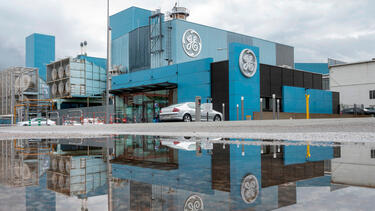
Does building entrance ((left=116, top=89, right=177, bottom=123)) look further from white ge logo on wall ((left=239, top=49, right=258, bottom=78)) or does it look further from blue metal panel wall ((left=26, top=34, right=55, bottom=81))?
blue metal panel wall ((left=26, top=34, right=55, bottom=81))

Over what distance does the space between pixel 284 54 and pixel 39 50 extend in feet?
321

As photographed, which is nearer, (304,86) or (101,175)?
Answer: (101,175)

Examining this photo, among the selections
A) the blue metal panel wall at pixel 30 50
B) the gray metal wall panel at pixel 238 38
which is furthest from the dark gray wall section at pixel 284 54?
the blue metal panel wall at pixel 30 50

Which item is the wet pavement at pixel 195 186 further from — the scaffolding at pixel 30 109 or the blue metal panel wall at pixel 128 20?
the blue metal panel wall at pixel 128 20

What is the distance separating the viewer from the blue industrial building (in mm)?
31703

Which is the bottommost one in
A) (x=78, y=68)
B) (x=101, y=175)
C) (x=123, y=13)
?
(x=101, y=175)

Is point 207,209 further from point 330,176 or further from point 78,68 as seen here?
point 78,68

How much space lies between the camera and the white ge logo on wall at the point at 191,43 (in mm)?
46469

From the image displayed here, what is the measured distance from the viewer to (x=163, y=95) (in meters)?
36.5

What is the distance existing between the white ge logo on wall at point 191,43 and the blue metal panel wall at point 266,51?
14202 millimetres

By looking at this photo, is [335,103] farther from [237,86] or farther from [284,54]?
[237,86]

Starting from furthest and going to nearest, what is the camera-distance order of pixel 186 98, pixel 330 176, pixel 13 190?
pixel 186 98
pixel 330 176
pixel 13 190

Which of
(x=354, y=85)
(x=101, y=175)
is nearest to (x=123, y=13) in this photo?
(x=354, y=85)

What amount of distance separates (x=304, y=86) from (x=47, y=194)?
4143cm
